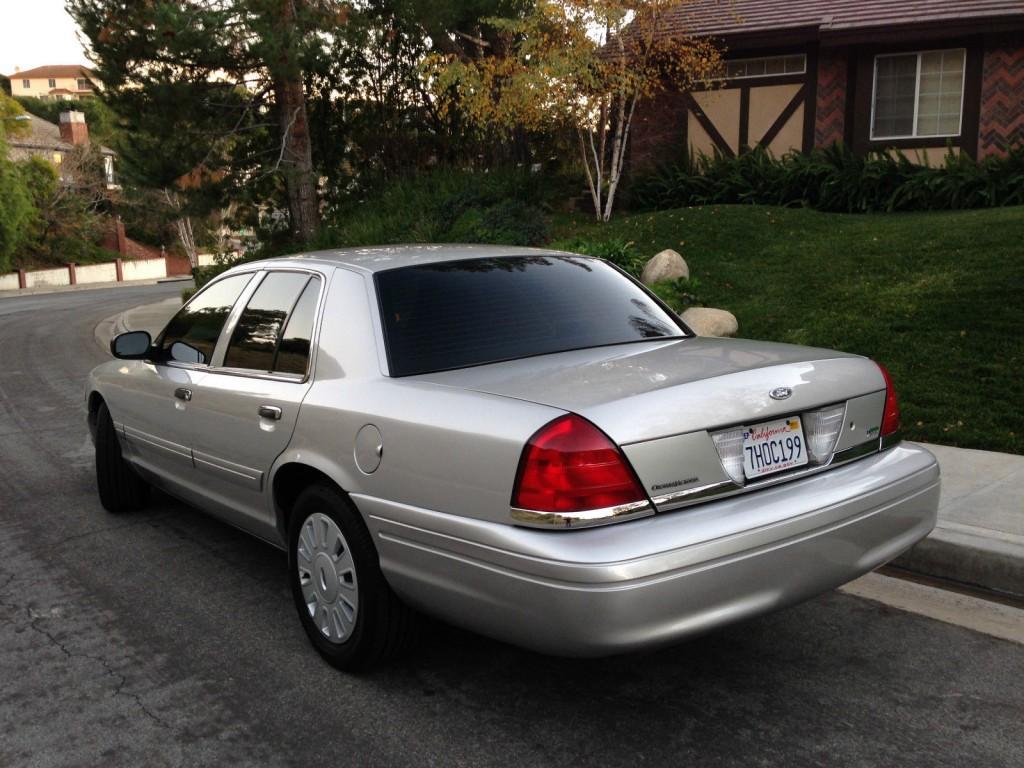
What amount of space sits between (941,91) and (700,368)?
18.6m

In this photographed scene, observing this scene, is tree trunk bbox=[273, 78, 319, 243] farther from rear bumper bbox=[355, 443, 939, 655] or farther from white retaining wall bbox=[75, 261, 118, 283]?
white retaining wall bbox=[75, 261, 118, 283]

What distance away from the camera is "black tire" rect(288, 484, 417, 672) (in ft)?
11.6

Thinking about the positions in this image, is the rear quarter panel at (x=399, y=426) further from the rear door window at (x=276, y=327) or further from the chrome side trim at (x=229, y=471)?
the chrome side trim at (x=229, y=471)

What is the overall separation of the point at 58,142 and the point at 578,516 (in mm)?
61925

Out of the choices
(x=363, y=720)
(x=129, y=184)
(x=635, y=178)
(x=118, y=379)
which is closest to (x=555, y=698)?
(x=363, y=720)

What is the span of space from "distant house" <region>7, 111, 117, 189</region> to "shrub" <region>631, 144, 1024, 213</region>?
1295 inches

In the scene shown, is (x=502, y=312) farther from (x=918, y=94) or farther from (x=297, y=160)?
(x=918, y=94)

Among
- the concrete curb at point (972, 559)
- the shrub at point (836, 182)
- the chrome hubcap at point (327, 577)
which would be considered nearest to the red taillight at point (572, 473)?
the chrome hubcap at point (327, 577)

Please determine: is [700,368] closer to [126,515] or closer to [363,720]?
[363,720]

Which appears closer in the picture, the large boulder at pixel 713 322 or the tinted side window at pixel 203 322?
the tinted side window at pixel 203 322

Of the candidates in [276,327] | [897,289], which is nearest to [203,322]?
[276,327]

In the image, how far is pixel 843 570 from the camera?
3.38 meters

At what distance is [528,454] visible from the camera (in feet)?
9.84

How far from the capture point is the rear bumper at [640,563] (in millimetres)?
2881
